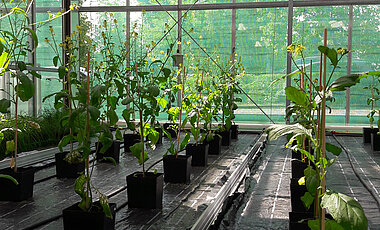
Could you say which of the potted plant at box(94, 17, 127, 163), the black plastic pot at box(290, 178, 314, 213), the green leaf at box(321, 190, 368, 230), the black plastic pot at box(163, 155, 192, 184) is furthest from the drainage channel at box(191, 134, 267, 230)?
the green leaf at box(321, 190, 368, 230)

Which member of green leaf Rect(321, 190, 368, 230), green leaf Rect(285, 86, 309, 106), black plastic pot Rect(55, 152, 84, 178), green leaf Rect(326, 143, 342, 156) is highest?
green leaf Rect(285, 86, 309, 106)

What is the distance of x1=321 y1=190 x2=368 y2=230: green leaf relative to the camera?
127 cm

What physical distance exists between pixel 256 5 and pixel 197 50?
133cm

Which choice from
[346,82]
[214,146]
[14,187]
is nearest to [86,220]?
[14,187]

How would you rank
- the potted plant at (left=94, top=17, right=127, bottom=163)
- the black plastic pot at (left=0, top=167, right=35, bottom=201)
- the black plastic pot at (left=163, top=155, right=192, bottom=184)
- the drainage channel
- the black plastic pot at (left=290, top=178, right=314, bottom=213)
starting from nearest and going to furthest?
the potted plant at (left=94, top=17, right=127, bottom=163), the drainage channel, the black plastic pot at (left=290, top=178, right=314, bottom=213), the black plastic pot at (left=0, top=167, right=35, bottom=201), the black plastic pot at (left=163, top=155, right=192, bottom=184)

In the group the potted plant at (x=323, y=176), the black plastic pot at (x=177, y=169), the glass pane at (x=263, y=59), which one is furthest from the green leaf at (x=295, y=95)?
the glass pane at (x=263, y=59)

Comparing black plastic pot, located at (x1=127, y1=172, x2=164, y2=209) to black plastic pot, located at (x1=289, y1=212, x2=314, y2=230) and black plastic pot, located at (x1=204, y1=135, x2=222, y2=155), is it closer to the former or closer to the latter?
black plastic pot, located at (x1=289, y1=212, x2=314, y2=230)

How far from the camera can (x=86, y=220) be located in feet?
6.82

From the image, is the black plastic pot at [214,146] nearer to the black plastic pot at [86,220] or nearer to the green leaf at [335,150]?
the black plastic pot at [86,220]

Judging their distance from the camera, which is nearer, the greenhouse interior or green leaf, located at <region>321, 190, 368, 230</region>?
green leaf, located at <region>321, 190, 368, 230</region>

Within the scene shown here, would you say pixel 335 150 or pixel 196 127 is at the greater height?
pixel 335 150

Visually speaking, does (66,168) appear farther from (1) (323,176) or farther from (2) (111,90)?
(1) (323,176)

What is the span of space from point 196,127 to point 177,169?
0.67m

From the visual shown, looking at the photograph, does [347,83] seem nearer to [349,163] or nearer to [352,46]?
[349,163]
